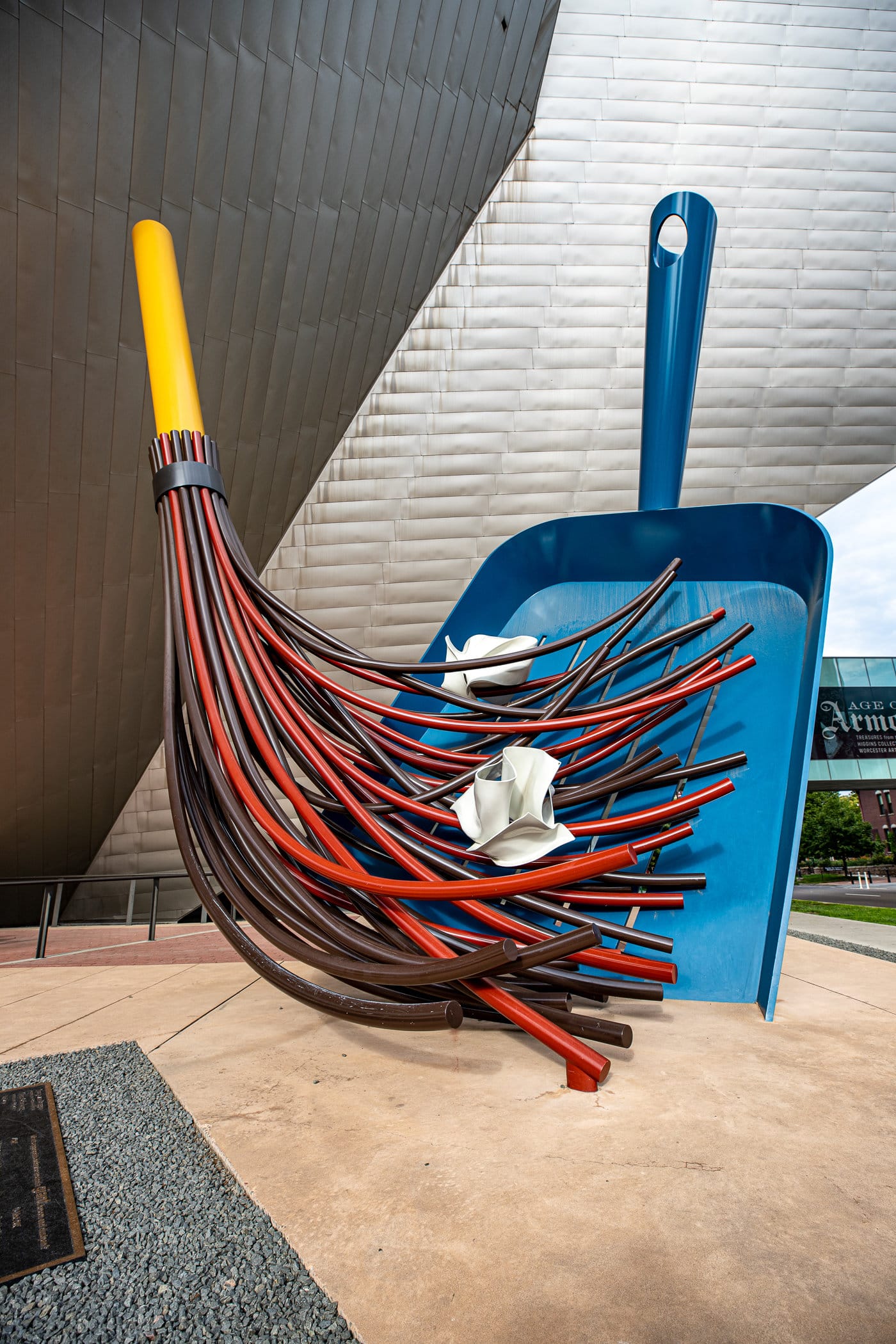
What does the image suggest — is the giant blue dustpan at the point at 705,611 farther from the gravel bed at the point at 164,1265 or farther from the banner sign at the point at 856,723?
the banner sign at the point at 856,723

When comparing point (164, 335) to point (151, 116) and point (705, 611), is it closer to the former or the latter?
point (705, 611)

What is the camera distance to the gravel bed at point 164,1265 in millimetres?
581

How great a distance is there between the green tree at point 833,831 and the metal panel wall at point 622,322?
11.7 m

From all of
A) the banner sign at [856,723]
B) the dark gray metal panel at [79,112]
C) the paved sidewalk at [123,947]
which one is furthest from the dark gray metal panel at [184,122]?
the banner sign at [856,723]

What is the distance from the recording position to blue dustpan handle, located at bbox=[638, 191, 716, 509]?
6.88ft

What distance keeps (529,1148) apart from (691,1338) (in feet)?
1.09

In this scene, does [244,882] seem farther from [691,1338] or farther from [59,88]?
[59,88]

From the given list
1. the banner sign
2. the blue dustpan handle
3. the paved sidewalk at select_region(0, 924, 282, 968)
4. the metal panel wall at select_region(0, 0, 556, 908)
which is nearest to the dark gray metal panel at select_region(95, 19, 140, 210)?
the metal panel wall at select_region(0, 0, 556, 908)

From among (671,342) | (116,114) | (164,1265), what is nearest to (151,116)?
(116,114)

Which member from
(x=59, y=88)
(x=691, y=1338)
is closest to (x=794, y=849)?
(x=691, y=1338)

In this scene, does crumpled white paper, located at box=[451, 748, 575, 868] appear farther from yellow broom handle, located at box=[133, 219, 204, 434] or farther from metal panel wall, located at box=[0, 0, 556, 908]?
metal panel wall, located at box=[0, 0, 556, 908]

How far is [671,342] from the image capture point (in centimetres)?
215

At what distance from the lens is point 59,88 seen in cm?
254

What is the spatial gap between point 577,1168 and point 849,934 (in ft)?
8.07
